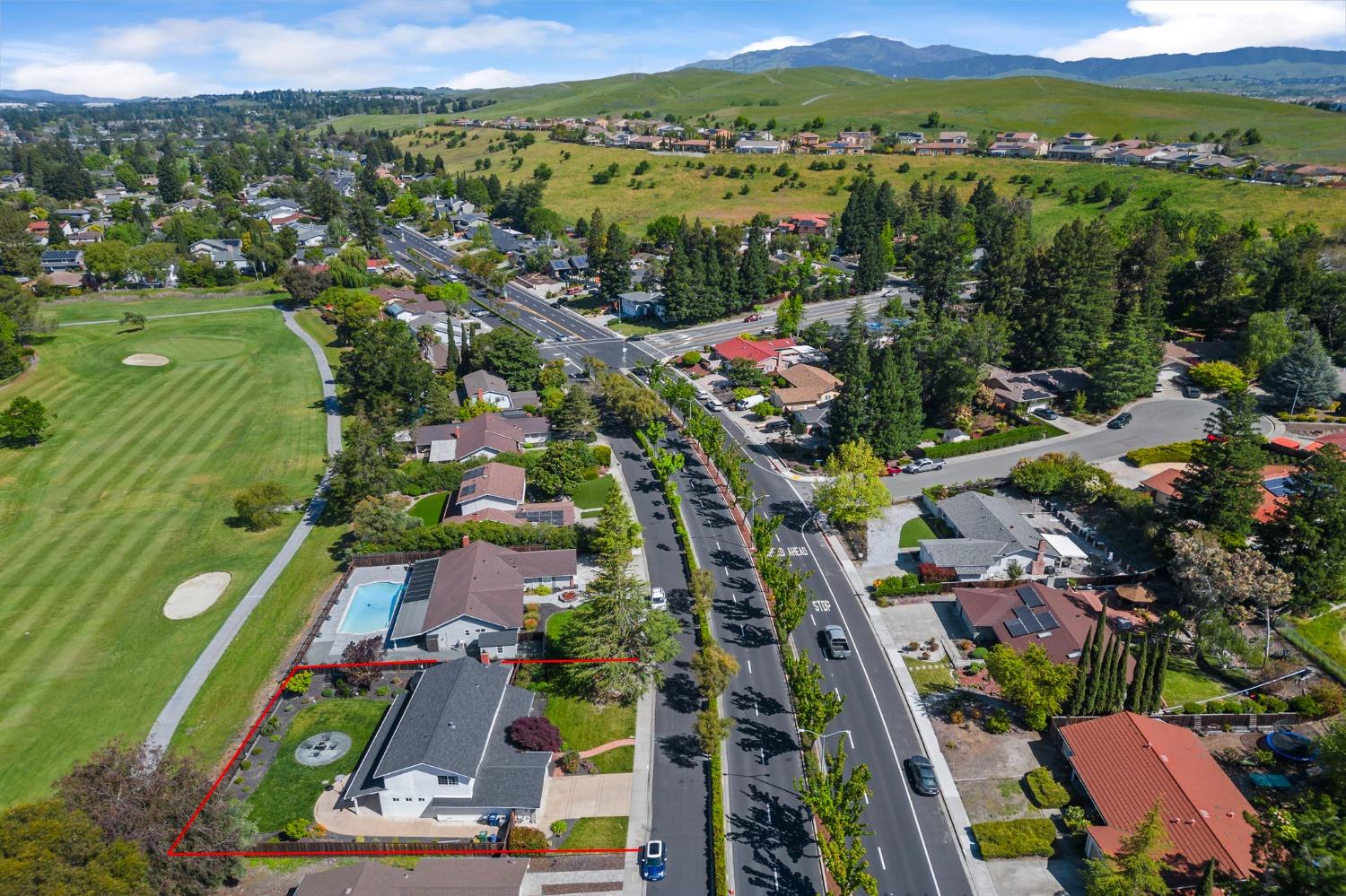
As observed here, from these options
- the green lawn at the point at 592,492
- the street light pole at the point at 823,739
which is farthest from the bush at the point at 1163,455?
the green lawn at the point at 592,492

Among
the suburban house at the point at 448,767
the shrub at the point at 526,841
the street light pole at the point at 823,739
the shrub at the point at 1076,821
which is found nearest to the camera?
the shrub at the point at 526,841

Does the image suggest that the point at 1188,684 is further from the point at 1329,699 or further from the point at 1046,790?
the point at 1046,790

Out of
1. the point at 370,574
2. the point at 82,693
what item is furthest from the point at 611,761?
the point at 82,693

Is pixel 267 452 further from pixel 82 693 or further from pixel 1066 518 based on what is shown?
pixel 1066 518

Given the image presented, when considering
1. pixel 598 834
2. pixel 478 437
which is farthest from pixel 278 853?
pixel 478 437

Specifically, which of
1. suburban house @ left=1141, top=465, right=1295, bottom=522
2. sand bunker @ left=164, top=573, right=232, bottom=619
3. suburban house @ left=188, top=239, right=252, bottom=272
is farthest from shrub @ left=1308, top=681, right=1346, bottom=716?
suburban house @ left=188, top=239, right=252, bottom=272

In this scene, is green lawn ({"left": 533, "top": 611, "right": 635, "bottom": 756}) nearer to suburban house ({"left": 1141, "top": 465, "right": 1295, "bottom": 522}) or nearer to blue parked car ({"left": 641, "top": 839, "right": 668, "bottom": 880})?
blue parked car ({"left": 641, "top": 839, "right": 668, "bottom": 880})

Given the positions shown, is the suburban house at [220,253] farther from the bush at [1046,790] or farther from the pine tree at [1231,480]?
the pine tree at [1231,480]
